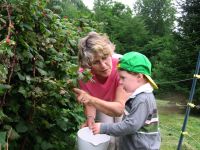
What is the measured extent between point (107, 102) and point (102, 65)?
23 centimetres

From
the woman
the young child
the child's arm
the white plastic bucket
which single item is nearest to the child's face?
the young child

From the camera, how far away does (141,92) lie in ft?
7.04

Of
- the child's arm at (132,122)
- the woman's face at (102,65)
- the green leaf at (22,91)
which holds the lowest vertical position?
the child's arm at (132,122)

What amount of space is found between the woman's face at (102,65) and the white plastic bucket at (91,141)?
0.36 meters

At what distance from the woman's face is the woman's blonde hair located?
0.08ft

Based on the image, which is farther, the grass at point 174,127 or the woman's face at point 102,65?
the grass at point 174,127

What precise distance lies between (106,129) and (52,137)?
1.88ft

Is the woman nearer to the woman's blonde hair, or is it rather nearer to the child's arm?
the woman's blonde hair

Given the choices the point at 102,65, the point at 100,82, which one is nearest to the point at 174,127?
the point at 100,82

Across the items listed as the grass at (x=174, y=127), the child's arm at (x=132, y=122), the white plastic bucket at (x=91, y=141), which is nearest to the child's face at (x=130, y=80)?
the child's arm at (x=132, y=122)

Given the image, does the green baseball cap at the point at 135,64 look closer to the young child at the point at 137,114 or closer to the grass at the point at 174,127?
the young child at the point at 137,114

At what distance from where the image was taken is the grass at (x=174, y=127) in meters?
5.23

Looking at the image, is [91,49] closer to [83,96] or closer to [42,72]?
[83,96]

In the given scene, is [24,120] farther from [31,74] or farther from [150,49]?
[150,49]
